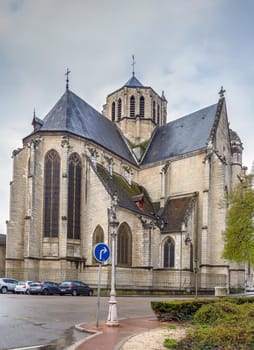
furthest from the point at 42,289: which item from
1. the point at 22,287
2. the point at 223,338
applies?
the point at 223,338

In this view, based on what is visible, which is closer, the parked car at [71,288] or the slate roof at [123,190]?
the parked car at [71,288]

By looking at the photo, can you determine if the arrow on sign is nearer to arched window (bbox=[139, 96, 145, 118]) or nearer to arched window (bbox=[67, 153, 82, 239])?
arched window (bbox=[67, 153, 82, 239])

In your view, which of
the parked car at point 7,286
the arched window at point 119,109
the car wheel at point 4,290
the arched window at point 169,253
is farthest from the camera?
the arched window at point 119,109

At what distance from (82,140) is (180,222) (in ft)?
39.5

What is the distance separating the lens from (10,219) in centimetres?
3688

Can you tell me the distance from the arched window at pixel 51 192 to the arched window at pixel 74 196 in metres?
1.13

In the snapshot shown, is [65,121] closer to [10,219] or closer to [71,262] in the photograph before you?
[10,219]

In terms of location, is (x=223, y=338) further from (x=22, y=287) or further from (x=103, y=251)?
(x=22, y=287)

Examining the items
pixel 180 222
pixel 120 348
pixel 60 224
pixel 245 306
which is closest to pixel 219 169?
pixel 180 222

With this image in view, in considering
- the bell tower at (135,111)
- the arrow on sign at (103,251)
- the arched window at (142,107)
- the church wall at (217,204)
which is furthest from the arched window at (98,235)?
the arrow on sign at (103,251)

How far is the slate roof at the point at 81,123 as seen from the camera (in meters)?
39.0

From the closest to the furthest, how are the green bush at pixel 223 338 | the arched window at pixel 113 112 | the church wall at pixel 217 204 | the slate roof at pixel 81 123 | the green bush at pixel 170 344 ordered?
the green bush at pixel 223 338
the green bush at pixel 170 344
the slate roof at pixel 81 123
the church wall at pixel 217 204
the arched window at pixel 113 112

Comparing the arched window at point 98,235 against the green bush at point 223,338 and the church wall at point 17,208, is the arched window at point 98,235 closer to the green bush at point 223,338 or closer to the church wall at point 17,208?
the church wall at point 17,208

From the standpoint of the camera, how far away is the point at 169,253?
39.7m
